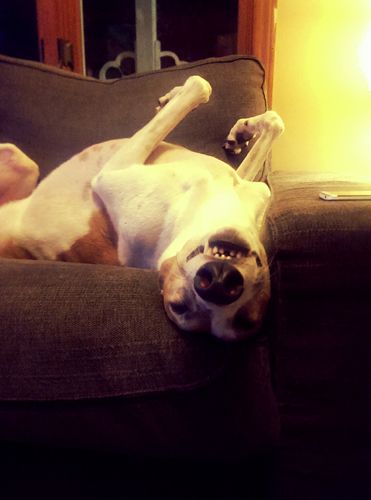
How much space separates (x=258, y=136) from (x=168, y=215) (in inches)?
21.1

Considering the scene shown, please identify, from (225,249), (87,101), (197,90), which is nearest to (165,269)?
(225,249)

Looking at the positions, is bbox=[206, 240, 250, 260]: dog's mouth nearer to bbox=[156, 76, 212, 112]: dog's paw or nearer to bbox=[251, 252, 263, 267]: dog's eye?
bbox=[251, 252, 263, 267]: dog's eye

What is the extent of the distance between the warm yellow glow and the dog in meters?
0.92

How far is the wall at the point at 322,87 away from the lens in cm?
229

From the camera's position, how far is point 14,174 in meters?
1.60

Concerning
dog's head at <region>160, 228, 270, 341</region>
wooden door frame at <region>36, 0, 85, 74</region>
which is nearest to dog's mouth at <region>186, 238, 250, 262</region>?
dog's head at <region>160, 228, 270, 341</region>

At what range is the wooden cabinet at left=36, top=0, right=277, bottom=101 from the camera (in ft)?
8.84

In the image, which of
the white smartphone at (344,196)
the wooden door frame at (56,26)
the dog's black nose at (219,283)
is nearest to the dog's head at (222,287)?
the dog's black nose at (219,283)

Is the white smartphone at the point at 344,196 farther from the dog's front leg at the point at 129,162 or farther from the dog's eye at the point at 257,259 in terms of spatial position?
the dog's front leg at the point at 129,162

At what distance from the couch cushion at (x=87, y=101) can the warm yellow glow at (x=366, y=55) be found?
68 cm

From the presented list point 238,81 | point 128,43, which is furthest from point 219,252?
point 128,43

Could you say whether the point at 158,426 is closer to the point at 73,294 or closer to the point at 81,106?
the point at 73,294

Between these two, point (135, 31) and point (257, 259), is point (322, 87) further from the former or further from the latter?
point (257, 259)

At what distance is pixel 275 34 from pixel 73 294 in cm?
189
